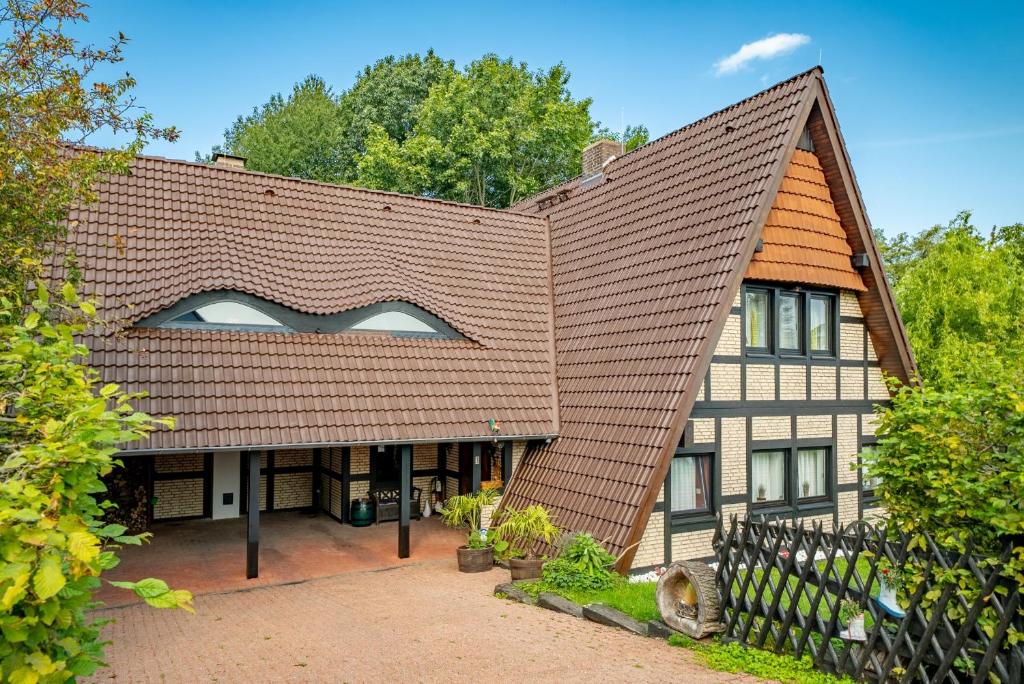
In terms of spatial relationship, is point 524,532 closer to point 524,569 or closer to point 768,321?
point 524,569

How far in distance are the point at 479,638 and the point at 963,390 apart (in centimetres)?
500

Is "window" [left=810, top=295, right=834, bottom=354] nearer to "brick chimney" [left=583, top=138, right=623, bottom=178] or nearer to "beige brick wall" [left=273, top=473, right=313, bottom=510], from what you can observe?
"brick chimney" [left=583, top=138, right=623, bottom=178]

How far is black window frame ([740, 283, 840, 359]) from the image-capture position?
11.0 m

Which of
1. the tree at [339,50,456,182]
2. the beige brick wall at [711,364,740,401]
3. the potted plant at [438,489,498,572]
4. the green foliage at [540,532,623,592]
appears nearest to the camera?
the green foliage at [540,532,623,592]

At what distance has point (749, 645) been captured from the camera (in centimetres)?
652

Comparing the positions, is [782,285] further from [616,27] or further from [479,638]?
[616,27]

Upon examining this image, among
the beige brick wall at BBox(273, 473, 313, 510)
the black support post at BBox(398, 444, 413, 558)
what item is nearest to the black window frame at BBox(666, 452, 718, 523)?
the black support post at BBox(398, 444, 413, 558)

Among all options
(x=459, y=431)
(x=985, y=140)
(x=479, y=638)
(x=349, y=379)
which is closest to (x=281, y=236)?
(x=349, y=379)

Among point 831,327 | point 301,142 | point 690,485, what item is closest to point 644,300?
point 690,485

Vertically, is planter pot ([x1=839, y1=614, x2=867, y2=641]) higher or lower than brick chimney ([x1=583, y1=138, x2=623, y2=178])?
lower

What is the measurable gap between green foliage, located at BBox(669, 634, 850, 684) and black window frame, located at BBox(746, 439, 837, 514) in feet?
15.5

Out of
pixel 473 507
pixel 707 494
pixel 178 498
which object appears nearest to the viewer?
pixel 707 494

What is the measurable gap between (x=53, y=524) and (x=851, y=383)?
1218 cm

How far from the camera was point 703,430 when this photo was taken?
413 inches
